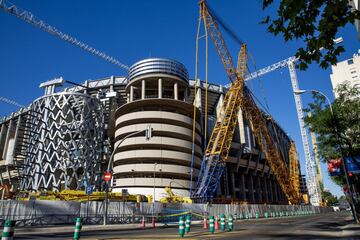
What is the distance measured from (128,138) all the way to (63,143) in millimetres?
16108

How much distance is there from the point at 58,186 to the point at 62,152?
792 centimetres

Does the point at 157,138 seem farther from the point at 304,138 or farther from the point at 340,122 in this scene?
the point at 304,138

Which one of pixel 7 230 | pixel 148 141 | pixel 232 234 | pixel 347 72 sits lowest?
pixel 232 234

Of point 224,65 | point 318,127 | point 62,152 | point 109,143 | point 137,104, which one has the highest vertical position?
point 224,65

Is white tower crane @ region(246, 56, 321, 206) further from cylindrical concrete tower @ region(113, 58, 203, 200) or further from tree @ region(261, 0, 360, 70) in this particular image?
tree @ region(261, 0, 360, 70)

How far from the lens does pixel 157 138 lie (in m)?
59.6

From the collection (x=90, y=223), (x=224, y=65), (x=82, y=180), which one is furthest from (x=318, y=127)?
(x=82, y=180)

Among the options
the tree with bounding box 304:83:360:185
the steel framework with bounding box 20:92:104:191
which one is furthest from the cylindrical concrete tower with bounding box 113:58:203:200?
the tree with bounding box 304:83:360:185

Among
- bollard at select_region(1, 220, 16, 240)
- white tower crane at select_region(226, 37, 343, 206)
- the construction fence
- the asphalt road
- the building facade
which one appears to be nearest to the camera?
bollard at select_region(1, 220, 16, 240)

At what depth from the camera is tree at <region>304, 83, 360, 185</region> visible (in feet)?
73.4

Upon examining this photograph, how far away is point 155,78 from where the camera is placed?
6831cm

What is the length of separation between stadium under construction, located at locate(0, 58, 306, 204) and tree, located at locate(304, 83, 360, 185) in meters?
31.3

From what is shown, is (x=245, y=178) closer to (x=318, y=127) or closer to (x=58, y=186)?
(x=58, y=186)

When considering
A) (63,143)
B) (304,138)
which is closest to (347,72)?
(304,138)
